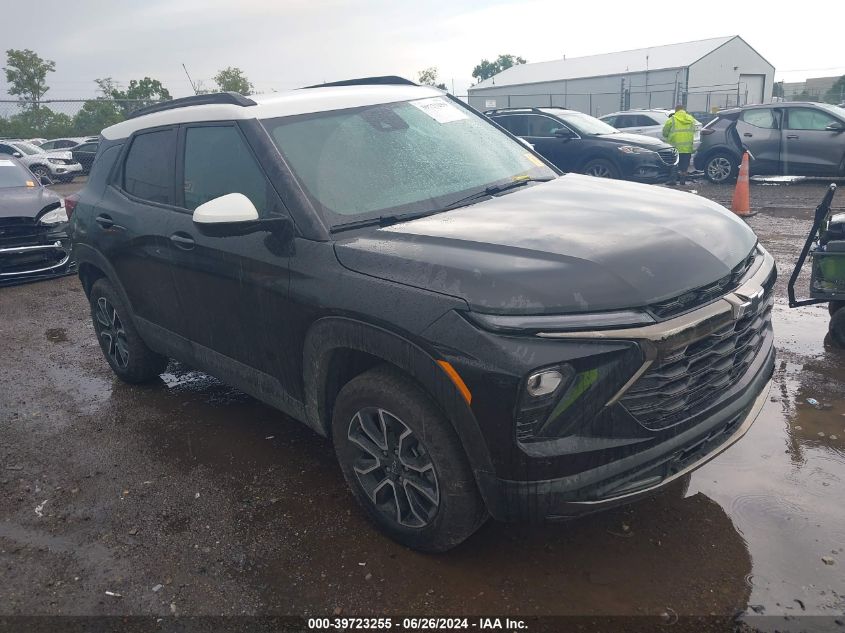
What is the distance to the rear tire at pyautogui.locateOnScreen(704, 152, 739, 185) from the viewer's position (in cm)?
1417

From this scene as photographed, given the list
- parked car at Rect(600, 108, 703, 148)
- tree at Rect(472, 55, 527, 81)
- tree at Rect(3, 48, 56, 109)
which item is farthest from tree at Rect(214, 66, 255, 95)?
tree at Rect(472, 55, 527, 81)

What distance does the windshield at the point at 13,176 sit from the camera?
9070 mm

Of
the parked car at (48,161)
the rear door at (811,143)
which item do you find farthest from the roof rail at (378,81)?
the parked car at (48,161)

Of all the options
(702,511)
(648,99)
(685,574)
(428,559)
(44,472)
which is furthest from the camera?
(648,99)

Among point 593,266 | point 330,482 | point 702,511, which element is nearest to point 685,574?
point 702,511

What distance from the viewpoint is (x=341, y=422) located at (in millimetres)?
2955

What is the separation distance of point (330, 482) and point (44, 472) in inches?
68.7

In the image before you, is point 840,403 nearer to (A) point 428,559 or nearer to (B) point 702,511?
(B) point 702,511

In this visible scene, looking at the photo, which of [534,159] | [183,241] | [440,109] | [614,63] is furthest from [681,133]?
[614,63]

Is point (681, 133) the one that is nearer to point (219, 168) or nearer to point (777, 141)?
point (777, 141)

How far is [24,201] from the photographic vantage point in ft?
28.1

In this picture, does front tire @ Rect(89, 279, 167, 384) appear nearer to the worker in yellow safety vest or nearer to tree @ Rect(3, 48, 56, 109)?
the worker in yellow safety vest

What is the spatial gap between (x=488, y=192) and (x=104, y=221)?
2.67 m

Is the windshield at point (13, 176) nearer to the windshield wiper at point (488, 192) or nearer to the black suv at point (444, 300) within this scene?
the black suv at point (444, 300)
